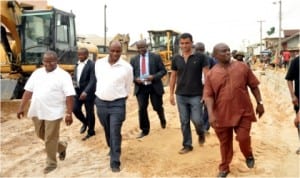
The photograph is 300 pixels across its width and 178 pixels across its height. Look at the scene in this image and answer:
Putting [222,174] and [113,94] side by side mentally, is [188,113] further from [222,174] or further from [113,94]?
[222,174]

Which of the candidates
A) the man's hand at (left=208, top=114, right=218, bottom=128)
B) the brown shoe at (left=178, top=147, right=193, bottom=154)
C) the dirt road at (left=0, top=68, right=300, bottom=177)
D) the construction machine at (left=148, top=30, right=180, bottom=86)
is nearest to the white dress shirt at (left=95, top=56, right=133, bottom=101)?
the dirt road at (left=0, top=68, right=300, bottom=177)

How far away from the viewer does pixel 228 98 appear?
6008 millimetres

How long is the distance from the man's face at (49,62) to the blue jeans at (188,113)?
1946 millimetres

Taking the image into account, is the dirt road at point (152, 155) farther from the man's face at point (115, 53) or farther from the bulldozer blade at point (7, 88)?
the bulldozer blade at point (7, 88)

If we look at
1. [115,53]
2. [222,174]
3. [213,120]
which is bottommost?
[222,174]

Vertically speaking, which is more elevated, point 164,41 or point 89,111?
point 164,41

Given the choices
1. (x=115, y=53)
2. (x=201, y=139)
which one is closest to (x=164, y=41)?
(x=201, y=139)

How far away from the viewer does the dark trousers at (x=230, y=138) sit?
6047mm

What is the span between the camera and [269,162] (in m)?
7.04

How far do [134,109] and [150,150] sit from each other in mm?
6281

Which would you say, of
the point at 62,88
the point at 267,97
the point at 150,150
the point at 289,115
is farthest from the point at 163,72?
the point at 267,97

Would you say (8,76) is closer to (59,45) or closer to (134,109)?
(59,45)

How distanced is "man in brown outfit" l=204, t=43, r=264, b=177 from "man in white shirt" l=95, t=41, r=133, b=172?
1.39 meters

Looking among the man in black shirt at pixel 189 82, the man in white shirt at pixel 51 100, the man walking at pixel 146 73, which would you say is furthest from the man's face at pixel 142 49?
the man in white shirt at pixel 51 100
